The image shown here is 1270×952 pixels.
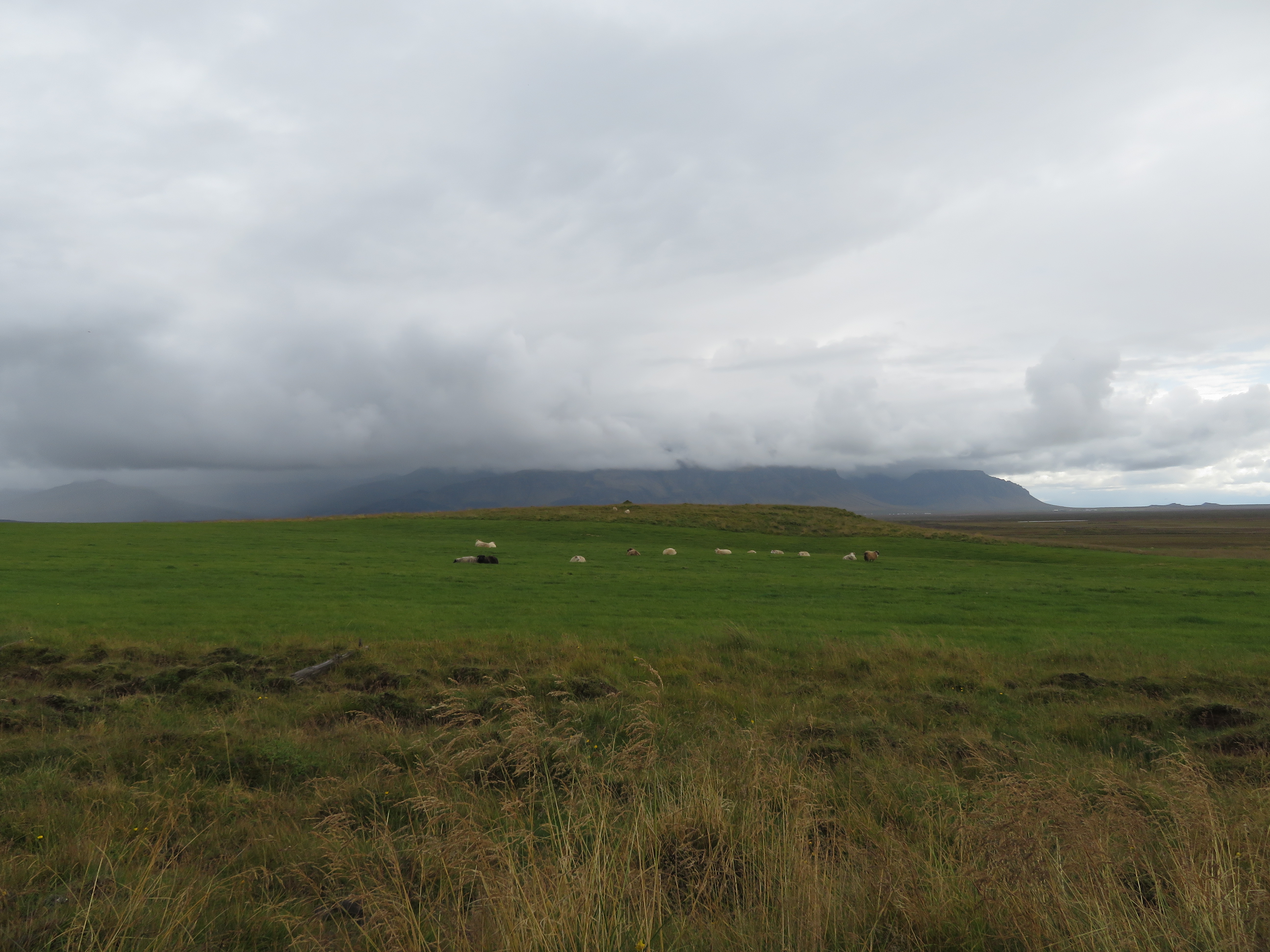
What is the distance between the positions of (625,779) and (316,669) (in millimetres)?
9295

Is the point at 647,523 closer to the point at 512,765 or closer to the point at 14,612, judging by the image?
the point at 14,612

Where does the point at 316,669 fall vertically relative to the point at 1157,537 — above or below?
above

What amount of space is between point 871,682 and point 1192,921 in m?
10.6

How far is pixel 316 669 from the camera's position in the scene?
14.7 m

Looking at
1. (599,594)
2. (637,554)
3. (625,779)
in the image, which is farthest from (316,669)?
(637,554)

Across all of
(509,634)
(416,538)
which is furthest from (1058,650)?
(416,538)

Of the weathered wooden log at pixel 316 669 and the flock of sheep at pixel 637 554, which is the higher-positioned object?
the weathered wooden log at pixel 316 669

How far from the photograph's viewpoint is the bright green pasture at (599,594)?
19.7 m

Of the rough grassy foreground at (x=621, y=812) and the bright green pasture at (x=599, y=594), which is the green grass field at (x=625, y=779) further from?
the bright green pasture at (x=599, y=594)

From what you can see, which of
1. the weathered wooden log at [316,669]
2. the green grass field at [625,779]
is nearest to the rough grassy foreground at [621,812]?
the green grass field at [625,779]

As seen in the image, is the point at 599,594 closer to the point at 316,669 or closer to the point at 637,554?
the point at 316,669

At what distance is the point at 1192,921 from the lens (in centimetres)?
462

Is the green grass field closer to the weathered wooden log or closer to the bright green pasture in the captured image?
the weathered wooden log

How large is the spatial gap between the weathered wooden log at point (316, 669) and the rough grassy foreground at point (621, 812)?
1.02ft
